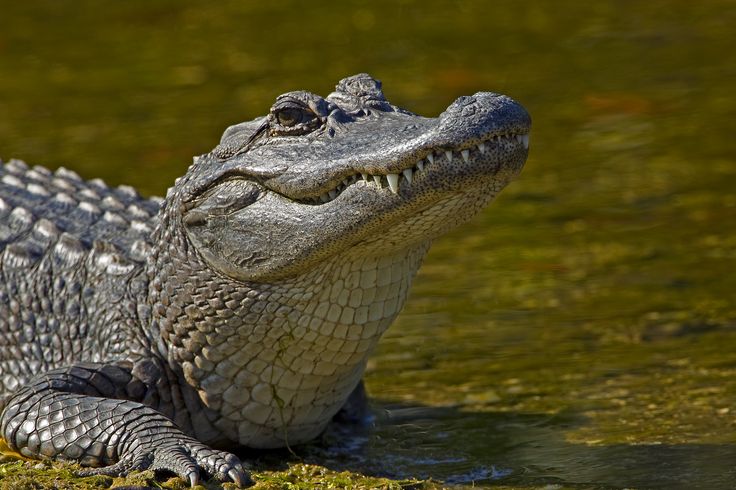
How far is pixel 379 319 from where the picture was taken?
15.8 ft

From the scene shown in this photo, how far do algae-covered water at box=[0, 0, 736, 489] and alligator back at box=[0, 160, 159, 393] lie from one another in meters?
0.82

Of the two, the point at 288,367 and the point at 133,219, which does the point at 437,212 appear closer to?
the point at 288,367

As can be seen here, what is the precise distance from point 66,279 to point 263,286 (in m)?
1.14

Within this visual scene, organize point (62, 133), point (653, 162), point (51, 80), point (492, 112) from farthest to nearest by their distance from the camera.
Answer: point (51, 80), point (62, 133), point (653, 162), point (492, 112)

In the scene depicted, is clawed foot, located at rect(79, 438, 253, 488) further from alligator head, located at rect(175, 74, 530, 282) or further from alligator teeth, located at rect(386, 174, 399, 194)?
alligator teeth, located at rect(386, 174, 399, 194)

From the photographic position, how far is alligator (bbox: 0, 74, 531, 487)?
14.4 ft

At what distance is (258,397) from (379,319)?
1.75 ft

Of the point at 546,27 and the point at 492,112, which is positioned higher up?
the point at 546,27

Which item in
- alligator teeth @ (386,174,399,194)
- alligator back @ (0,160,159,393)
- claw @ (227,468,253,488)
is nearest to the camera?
alligator teeth @ (386,174,399,194)

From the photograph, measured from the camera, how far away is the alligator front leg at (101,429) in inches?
178

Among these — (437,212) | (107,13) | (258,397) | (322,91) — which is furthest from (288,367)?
(107,13)

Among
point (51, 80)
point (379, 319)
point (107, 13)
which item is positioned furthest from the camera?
point (107, 13)

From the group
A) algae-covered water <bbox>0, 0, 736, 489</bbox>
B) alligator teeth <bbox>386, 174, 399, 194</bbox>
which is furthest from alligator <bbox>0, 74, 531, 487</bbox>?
algae-covered water <bbox>0, 0, 736, 489</bbox>

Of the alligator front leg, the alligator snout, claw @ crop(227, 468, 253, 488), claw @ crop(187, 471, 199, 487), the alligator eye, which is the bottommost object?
claw @ crop(227, 468, 253, 488)
